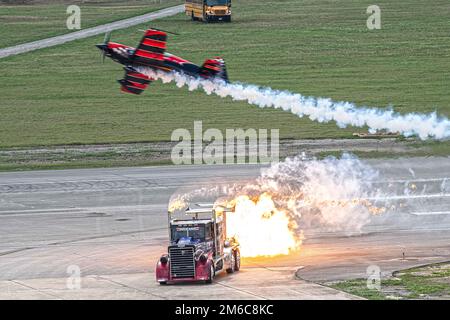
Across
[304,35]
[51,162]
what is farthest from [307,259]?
[304,35]

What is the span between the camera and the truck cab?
48.0 meters

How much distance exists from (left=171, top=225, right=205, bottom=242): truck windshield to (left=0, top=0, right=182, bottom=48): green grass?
81790mm

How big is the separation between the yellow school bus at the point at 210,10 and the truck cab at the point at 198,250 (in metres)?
78.8

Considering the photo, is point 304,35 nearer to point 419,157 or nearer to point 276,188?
point 419,157

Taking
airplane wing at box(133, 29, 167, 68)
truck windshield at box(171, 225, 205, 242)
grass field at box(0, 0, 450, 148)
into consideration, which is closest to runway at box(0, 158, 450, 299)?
truck windshield at box(171, 225, 205, 242)

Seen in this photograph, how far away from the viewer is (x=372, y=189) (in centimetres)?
6869

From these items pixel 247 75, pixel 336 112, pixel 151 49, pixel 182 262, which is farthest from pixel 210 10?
pixel 182 262

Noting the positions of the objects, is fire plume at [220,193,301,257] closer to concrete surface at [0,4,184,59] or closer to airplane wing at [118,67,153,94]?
airplane wing at [118,67,153,94]

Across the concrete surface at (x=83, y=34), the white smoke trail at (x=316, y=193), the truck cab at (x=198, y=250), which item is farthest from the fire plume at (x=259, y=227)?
the concrete surface at (x=83, y=34)

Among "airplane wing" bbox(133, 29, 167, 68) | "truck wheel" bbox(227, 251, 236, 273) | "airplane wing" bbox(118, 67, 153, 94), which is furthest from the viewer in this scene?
"airplane wing" bbox(118, 67, 153, 94)

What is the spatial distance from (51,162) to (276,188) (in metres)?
23.2

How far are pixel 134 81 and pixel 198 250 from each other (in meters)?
19.0
